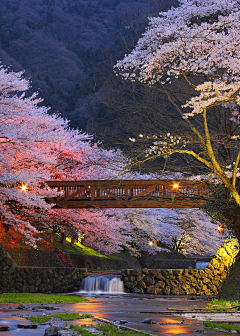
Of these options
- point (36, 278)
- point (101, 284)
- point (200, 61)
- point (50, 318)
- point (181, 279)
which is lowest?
point (101, 284)

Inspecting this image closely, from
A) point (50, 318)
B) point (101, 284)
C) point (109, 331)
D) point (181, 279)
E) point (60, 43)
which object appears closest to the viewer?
point (109, 331)

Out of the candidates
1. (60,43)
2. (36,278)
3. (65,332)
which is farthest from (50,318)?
(60,43)

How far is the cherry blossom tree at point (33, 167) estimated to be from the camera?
56.4 feet

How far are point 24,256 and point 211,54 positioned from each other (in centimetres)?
1474

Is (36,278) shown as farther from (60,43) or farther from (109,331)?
(60,43)

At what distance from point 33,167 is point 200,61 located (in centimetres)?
1003

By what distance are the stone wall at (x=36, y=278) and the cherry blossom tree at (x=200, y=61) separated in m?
8.43

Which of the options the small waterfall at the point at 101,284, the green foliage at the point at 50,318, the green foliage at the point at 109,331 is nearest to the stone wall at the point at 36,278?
the small waterfall at the point at 101,284

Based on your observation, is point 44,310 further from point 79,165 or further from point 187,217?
point 187,217

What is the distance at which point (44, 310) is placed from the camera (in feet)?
33.0

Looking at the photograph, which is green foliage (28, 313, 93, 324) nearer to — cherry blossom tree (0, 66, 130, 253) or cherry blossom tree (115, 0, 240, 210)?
cherry blossom tree (115, 0, 240, 210)

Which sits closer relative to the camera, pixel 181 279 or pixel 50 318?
pixel 50 318

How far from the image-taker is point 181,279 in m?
19.8

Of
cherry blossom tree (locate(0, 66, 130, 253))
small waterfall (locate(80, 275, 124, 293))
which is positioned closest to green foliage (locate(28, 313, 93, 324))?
cherry blossom tree (locate(0, 66, 130, 253))
